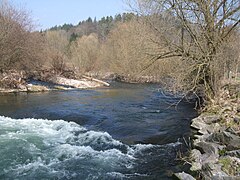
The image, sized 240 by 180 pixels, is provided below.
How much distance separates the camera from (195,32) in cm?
1070

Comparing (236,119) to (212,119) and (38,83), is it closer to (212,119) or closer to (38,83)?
(212,119)

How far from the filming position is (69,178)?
5367 mm

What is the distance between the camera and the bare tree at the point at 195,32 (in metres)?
10.2

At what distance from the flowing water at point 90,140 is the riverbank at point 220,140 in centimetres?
55

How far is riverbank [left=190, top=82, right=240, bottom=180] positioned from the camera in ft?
15.7

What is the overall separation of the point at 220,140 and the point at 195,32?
5.76 metres

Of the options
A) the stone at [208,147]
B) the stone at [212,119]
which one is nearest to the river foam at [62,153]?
the stone at [208,147]

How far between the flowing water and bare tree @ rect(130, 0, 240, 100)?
1852mm

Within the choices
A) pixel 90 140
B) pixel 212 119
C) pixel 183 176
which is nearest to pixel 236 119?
pixel 212 119

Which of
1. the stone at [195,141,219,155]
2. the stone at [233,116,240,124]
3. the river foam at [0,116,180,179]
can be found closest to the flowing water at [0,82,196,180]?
the river foam at [0,116,180,179]

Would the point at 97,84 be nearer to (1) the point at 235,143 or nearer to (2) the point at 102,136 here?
(2) the point at 102,136

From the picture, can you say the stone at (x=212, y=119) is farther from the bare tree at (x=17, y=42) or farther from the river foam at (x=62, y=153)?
the bare tree at (x=17, y=42)

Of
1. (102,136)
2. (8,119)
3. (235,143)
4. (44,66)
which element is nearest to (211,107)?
(235,143)

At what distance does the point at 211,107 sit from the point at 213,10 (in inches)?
156
